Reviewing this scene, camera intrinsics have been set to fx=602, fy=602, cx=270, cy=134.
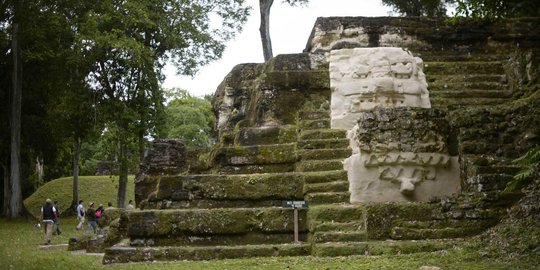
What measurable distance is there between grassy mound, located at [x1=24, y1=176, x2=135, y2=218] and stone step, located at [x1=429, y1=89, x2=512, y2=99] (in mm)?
18591

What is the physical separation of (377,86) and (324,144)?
153 centimetres

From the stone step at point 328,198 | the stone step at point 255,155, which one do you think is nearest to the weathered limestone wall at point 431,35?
the stone step at point 255,155

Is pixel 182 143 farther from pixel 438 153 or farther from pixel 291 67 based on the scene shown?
pixel 438 153

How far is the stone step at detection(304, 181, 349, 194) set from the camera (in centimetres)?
934

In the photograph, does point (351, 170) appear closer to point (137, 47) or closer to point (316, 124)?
point (316, 124)

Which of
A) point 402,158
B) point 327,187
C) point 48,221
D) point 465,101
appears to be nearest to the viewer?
point 402,158

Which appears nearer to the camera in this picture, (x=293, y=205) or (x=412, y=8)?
(x=293, y=205)

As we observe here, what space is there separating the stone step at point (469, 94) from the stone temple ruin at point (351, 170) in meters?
0.02

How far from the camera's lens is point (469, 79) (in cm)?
1308

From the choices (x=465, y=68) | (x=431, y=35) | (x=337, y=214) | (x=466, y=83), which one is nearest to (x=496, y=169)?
(x=337, y=214)

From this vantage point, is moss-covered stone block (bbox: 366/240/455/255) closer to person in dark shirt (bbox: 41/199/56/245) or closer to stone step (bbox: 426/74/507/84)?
stone step (bbox: 426/74/507/84)

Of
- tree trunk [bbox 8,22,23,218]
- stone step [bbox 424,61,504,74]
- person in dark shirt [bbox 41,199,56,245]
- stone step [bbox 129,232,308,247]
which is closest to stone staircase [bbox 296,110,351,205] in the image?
stone step [bbox 129,232,308,247]

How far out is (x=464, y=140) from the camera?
29.1ft

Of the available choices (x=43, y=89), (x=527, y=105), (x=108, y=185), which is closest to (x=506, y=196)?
(x=527, y=105)
